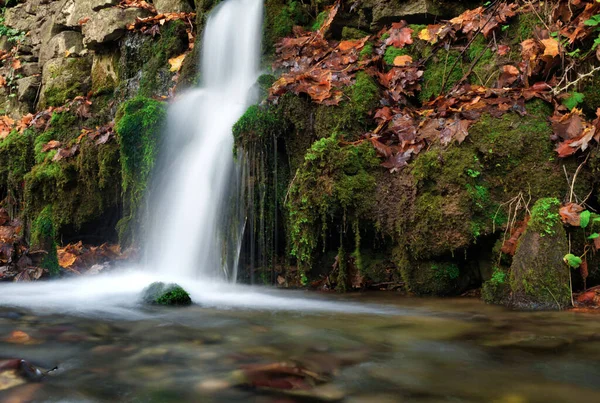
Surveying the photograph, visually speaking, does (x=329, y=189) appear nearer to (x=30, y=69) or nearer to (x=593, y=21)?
(x=593, y=21)

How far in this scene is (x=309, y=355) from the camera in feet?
7.66

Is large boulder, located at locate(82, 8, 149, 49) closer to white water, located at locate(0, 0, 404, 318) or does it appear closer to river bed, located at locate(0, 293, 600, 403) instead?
white water, located at locate(0, 0, 404, 318)

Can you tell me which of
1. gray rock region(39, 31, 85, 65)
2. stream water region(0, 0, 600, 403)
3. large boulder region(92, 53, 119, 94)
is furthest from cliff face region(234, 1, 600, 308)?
gray rock region(39, 31, 85, 65)

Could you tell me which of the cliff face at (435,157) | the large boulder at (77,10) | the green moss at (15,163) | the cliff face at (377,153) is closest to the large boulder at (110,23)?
the large boulder at (77,10)

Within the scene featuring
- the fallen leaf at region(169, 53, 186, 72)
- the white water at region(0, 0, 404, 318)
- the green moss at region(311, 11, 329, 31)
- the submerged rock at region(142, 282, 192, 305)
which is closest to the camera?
the submerged rock at region(142, 282, 192, 305)

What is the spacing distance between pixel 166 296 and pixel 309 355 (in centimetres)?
181

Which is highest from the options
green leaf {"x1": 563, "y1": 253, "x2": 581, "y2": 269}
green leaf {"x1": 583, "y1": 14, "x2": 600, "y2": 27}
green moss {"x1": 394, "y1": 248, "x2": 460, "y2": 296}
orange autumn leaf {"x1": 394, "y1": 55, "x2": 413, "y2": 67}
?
orange autumn leaf {"x1": 394, "y1": 55, "x2": 413, "y2": 67}

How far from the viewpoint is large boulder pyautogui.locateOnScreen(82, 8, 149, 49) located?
8.86 m

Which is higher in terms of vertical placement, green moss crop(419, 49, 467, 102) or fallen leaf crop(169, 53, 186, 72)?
fallen leaf crop(169, 53, 186, 72)

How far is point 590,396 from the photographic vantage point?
1814 mm

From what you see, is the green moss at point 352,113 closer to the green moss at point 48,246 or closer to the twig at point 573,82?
the twig at point 573,82

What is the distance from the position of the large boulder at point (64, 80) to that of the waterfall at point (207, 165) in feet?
11.1

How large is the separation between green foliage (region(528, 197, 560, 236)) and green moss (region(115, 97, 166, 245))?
4406 mm

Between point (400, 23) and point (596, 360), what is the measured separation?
14.0 feet
